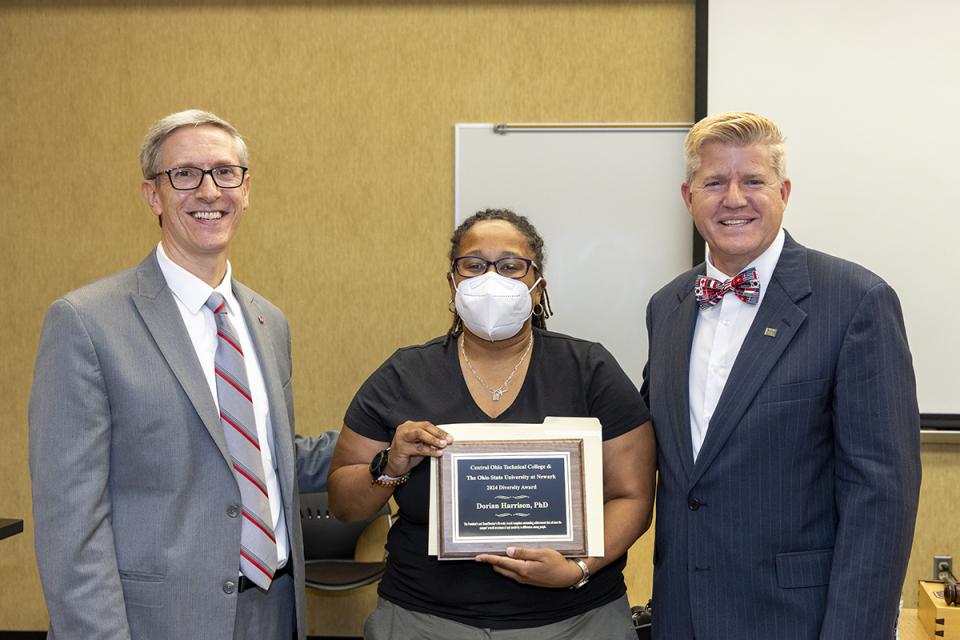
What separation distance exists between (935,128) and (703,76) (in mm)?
1129

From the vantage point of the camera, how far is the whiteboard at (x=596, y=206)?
4453 mm

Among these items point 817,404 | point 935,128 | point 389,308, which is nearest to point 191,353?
point 817,404

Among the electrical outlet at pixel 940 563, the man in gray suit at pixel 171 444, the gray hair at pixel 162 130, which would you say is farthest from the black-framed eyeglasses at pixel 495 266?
the electrical outlet at pixel 940 563

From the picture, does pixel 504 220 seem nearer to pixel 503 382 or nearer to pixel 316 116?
pixel 503 382

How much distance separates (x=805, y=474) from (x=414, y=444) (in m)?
0.89

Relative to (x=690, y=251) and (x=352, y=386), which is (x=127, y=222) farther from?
(x=690, y=251)

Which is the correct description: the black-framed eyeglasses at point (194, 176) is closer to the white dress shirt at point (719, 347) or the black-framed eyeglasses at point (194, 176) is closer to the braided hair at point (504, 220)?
the braided hair at point (504, 220)

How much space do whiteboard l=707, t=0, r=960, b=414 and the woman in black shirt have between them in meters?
2.41

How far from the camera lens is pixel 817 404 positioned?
1.93 metres

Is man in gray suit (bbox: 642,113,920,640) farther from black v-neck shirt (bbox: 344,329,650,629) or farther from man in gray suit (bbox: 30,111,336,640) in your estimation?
man in gray suit (bbox: 30,111,336,640)

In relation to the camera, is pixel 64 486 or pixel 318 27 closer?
pixel 64 486

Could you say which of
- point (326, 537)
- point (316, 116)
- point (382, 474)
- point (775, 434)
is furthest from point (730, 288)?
point (316, 116)

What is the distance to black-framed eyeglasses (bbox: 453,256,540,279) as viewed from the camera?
2.31 meters

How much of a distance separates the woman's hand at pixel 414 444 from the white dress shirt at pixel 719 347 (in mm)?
604
